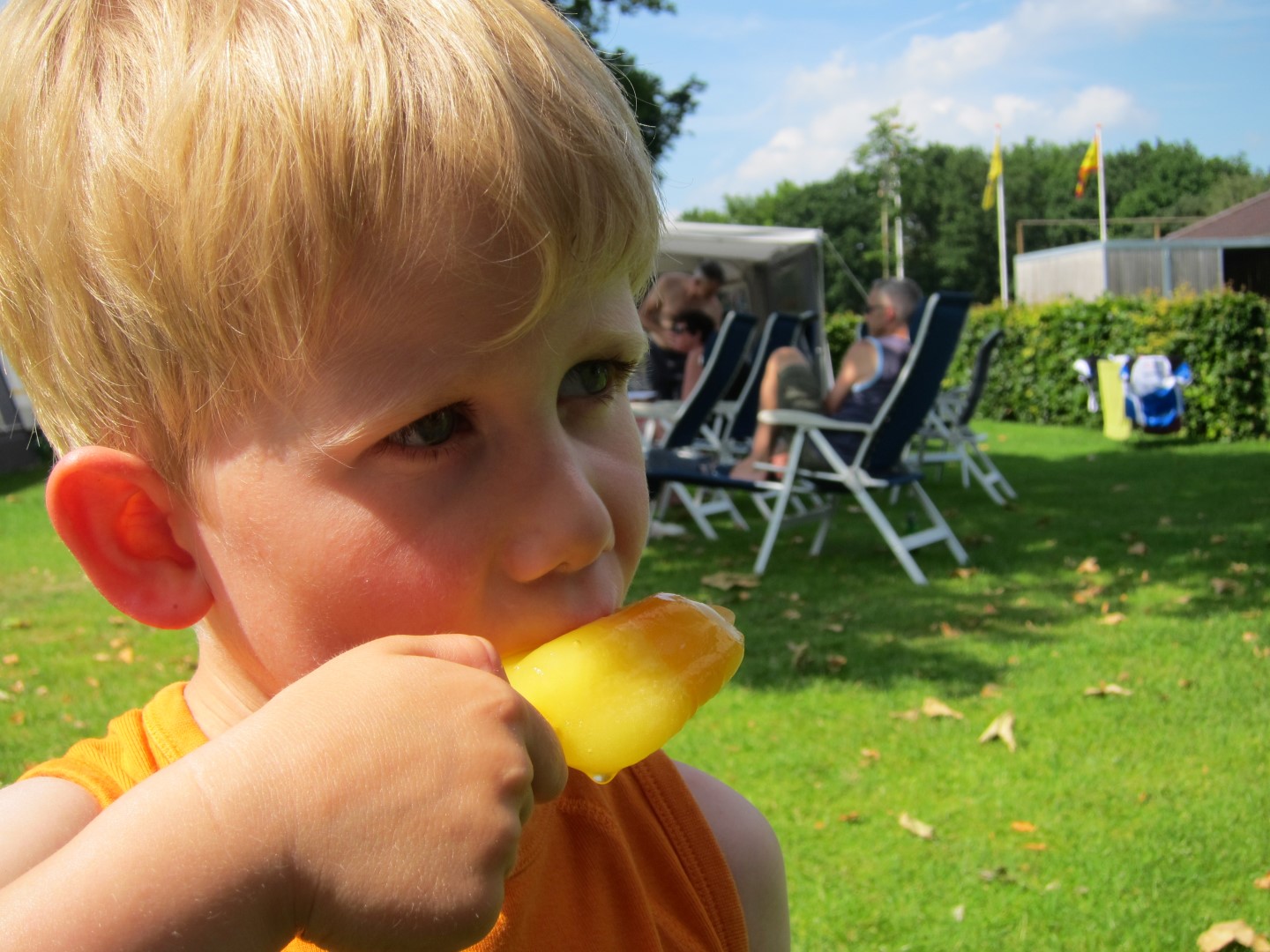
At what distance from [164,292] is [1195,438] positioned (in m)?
18.2

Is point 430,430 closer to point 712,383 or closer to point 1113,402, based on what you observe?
point 712,383

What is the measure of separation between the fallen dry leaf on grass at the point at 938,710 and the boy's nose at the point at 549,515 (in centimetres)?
457

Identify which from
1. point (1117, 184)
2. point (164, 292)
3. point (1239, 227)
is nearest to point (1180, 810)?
point (164, 292)

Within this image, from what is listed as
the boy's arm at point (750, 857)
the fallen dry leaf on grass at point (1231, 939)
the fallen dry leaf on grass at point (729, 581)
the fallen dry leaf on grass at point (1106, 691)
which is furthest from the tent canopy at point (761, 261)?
the boy's arm at point (750, 857)

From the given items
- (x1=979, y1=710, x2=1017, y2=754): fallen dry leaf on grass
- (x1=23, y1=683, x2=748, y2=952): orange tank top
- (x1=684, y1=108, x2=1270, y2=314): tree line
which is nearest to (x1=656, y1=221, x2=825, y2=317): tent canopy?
(x1=979, y1=710, x2=1017, y2=754): fallen dry leaf on grass

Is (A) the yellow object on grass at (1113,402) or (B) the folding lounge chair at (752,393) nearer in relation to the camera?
(B) the folding lounge chair at (752,393)

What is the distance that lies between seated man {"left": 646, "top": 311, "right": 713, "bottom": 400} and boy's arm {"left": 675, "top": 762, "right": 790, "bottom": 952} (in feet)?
37.1

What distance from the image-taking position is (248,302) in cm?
95

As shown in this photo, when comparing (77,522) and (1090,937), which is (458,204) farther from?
(1090,937)

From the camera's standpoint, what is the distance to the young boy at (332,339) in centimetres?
93

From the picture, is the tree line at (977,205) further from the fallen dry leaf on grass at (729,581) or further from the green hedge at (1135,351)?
the fallen dry leaf on grass at (729,581)

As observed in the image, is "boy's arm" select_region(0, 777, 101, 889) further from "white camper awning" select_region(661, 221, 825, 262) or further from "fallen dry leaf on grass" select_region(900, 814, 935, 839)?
"white camper awning" select_region(661, 221, 825, 262)

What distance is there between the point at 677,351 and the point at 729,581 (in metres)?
5.46

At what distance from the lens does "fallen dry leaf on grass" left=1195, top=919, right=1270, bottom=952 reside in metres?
3.30
